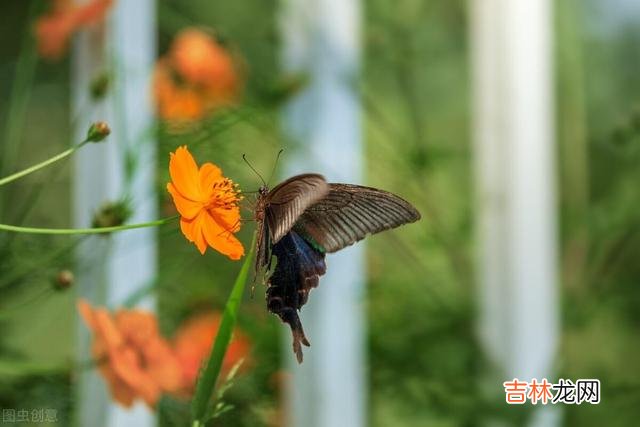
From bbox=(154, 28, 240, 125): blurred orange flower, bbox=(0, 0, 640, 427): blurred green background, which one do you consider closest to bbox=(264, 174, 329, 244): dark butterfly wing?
bbox=(0, 0, 640, 427): blurred green background

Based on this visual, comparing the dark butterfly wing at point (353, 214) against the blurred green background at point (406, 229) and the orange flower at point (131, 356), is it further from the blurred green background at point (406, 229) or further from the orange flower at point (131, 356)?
the blurred green background at point (406, 229)

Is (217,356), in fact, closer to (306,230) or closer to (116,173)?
(306,230)

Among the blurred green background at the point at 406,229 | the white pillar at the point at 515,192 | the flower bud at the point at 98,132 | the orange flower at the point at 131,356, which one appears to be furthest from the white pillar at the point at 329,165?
the flower bud at the point at 98,132

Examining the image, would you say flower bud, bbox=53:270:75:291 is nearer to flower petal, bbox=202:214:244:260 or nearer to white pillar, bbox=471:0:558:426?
flower petal, bbox=202:214:244:260

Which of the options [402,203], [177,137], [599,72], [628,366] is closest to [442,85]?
[599,72]

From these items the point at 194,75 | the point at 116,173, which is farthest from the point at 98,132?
the point at 194,75

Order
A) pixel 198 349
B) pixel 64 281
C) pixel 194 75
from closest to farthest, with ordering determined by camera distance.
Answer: pixel 64 281, pixel 198 349, pixel 194 75

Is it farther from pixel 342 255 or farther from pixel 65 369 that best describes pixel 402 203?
pixel 342 255
